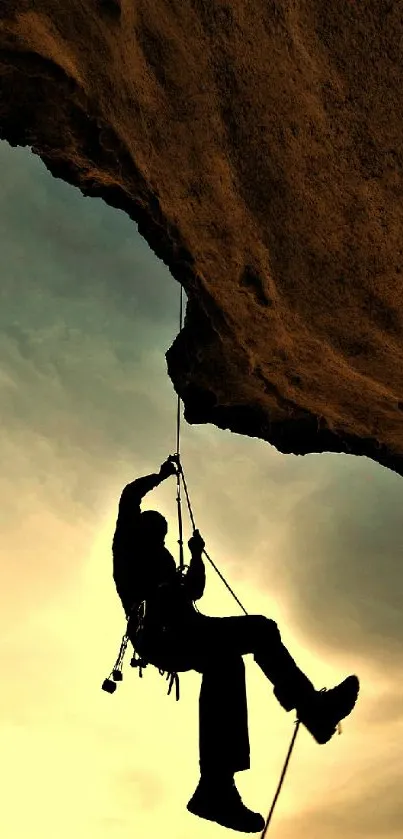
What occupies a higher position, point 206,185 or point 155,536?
point 206,185

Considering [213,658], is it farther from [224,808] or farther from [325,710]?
[224,808]

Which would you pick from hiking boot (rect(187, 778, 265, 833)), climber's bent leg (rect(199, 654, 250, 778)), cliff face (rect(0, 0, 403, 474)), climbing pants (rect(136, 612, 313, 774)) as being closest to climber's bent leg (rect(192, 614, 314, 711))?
climbing pants (rect(136, 612, 313, 774))

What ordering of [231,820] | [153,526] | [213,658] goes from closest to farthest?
[231,820] < [213,658] < [153,526]

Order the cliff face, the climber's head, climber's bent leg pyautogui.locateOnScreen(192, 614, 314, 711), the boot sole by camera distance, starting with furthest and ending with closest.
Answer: the climber's head, climber's bent leg pyautogui.locateOnScreen(192, 614, 314, 711), the boot sole, the cliff face

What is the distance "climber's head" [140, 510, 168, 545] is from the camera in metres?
5.62

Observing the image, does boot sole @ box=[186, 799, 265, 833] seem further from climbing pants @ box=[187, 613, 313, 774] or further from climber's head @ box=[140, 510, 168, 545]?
climber's head @ box=[140, 510, 168, 545]

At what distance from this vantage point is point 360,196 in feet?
14.6

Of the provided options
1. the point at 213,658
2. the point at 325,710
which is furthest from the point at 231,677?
the point at 325,710

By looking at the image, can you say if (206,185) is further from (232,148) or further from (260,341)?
(260,341)

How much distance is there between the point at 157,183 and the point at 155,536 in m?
2.80

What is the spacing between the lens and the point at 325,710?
4754mm

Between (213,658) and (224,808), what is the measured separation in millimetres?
992

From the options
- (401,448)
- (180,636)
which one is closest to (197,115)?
(180,636)

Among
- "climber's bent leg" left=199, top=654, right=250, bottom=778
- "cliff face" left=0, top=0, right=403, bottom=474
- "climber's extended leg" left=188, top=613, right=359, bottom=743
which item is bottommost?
"climber's bent leg" left=199, top=654, right=250, bottom=778
